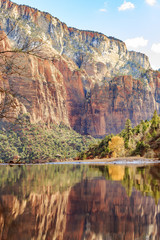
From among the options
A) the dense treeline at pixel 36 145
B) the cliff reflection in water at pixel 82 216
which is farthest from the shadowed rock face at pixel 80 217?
the dense treeline at pixel 36 145

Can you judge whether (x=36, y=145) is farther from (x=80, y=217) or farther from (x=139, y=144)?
(x=80, y=217)

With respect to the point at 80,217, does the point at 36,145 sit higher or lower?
higher

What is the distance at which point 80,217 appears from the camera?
4.95 meters

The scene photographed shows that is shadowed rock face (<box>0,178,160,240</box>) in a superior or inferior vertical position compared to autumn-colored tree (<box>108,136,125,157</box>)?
inferior

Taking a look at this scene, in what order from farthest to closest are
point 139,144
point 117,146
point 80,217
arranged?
point 117,146 → point 139,144 → point 80,217

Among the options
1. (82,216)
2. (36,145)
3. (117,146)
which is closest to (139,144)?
(117,146)

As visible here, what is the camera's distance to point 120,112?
172 meters

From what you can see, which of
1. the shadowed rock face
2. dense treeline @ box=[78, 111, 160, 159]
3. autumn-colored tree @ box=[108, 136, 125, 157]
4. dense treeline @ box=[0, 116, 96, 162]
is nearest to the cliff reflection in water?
the shadowed rock face

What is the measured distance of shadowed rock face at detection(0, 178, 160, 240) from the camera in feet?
13.4

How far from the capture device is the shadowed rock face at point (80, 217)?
410 cm

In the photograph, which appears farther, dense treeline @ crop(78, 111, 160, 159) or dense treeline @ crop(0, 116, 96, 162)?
dense treeline @ crop(0, 116, 96, 162)

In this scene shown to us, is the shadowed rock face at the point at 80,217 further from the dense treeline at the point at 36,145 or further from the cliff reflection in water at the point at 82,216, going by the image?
the dense treeline at the point at 36,145

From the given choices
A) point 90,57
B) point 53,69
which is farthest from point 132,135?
point 90,57

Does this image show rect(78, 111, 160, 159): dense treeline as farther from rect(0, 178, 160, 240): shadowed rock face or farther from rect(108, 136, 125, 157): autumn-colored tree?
rect(0, 178, 160, 240): shadowed rock face
